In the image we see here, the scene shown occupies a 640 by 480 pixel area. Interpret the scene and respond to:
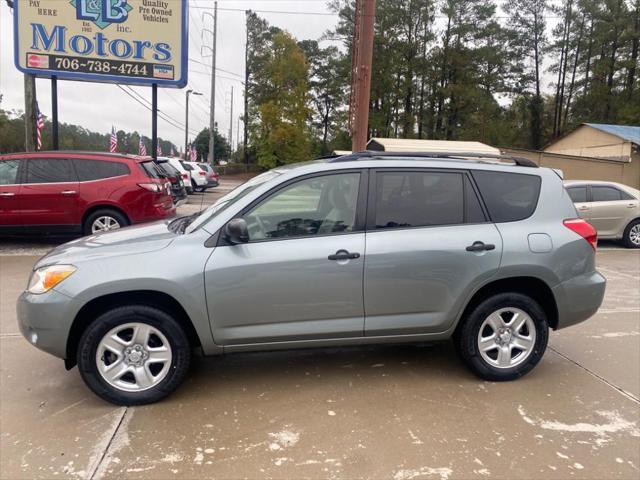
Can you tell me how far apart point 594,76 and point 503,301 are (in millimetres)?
47749

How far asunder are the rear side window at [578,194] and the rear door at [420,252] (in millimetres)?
7609

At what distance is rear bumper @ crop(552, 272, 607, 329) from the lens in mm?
3727

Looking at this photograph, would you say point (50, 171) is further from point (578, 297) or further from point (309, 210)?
point (578, 297)

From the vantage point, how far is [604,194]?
33.8ft

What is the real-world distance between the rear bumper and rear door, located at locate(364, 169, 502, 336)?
620 millimetres

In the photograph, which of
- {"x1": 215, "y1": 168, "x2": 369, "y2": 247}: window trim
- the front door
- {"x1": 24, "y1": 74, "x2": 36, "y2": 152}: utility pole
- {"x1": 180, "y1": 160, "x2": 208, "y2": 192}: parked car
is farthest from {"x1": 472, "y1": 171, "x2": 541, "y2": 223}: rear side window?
{"x1": 180, "y1": 160, "x2": 208, "y2": 192}: parked car

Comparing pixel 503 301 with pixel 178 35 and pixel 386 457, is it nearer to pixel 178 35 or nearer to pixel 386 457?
pixel 386 457

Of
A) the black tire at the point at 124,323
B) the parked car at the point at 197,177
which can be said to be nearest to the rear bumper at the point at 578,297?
the black tire at the point at 124,323

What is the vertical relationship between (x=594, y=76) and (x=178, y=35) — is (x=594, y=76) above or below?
above

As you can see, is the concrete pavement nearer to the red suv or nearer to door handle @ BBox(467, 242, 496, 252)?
door handle @ BBox(467, 242, 496, 252)

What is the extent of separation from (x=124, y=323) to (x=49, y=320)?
1.50ft

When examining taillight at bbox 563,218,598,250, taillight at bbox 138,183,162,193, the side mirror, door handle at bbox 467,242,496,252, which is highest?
taillight at bbox 138,183,162,193

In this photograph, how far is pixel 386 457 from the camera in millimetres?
2811

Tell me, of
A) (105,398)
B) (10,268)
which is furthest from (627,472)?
(10,268)
